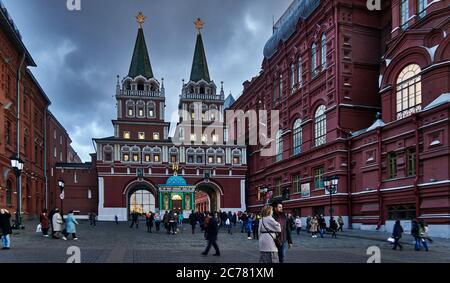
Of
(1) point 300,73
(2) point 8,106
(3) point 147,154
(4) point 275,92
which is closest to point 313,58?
(1) point 300,73

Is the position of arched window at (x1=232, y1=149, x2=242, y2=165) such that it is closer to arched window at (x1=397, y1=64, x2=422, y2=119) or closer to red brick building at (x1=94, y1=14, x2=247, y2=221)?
red brick building at (x1=94, y1=14, x2=247, y2=221)

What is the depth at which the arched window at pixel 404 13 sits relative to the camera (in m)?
34.2

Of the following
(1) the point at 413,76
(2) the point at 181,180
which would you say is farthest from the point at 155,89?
(1) the point at 413,76

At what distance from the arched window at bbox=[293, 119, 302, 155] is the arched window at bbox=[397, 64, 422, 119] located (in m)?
15.4

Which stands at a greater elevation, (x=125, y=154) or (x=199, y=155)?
(x=125, y=154)

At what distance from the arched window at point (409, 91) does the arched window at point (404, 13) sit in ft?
11.9

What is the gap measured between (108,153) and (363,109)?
4198 cm

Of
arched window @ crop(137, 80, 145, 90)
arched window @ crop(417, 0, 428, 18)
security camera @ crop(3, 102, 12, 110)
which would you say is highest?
arched window @ crop(137, 80, 145, 90)

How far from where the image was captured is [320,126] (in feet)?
146

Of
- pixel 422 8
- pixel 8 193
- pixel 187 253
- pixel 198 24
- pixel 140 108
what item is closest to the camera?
pixel 198 24

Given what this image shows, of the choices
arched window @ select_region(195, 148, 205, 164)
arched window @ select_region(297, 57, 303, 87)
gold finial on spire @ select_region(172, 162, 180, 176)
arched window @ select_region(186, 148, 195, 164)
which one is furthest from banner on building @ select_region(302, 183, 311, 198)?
arched window @ select_region(186, 148, 195, 164)

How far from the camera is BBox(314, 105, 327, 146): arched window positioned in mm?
43656

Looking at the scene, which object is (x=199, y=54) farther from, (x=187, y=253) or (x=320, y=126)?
(x=320, y=126)

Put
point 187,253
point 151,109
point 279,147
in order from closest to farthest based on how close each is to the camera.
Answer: point 187,253 → point 279,147 → point 151,109
